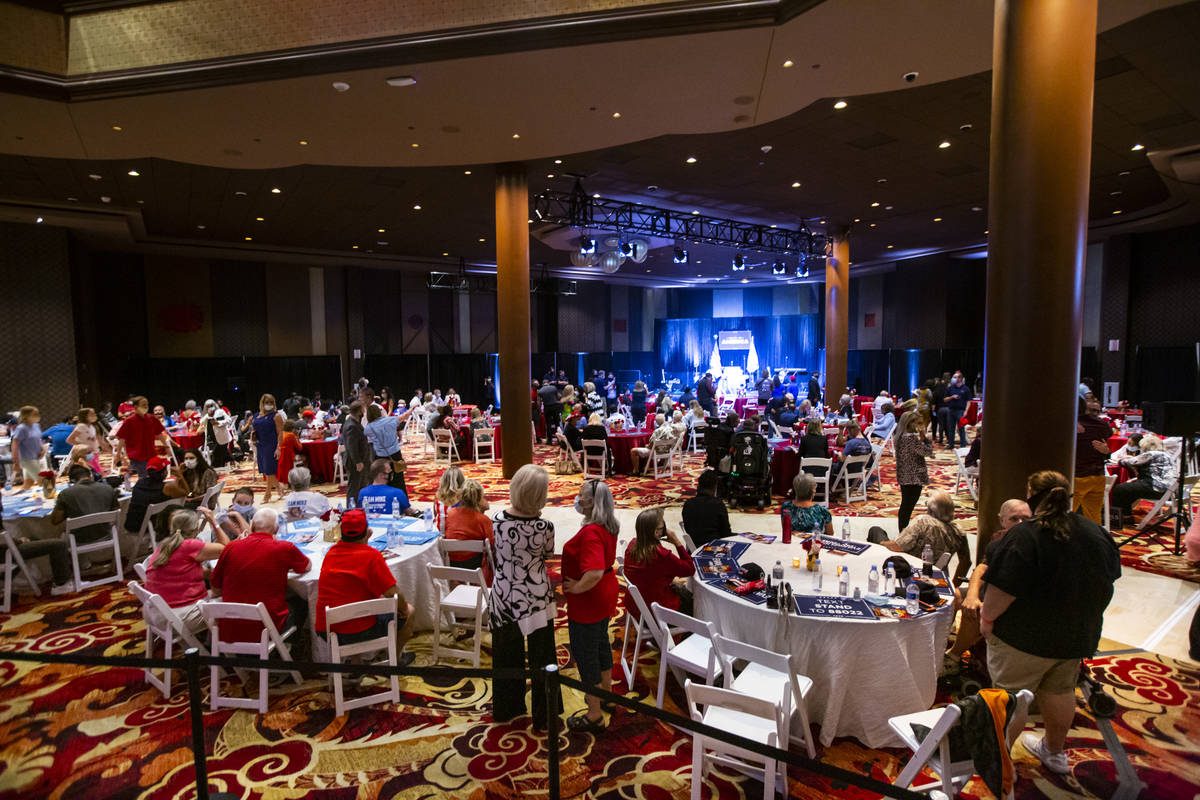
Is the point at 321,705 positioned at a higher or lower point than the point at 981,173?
lower

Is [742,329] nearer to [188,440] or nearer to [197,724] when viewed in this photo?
[188,440]

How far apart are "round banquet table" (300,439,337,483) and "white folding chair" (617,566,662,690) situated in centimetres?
772

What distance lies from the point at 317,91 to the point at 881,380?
2034 centimetres

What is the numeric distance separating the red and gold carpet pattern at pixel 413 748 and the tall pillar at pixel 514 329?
605cm

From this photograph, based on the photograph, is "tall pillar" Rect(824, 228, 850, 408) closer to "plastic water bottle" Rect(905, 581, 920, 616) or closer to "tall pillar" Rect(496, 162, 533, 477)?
"tall pillar" Rect(496, 162, 533, 477)

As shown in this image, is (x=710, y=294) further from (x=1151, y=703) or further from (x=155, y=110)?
(x=1151, y=703)

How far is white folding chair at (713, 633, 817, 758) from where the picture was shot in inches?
115

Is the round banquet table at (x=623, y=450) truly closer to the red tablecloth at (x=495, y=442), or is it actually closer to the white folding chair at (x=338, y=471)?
the red tablecloth at (x=495, y=442)

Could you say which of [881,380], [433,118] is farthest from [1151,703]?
[881,380]

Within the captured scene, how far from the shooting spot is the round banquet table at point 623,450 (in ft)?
36.9

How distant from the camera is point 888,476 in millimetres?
10977

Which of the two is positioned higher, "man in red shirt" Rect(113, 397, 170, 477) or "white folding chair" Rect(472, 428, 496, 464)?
"man in red shirt" Rect(113, 397, 170, 477)

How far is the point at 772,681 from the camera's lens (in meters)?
3.44

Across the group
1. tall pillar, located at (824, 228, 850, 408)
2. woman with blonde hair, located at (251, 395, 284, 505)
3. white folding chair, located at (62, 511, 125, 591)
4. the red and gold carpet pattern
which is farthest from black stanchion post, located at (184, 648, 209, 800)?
tall pillar, located at (824, 228, 850, 408)
